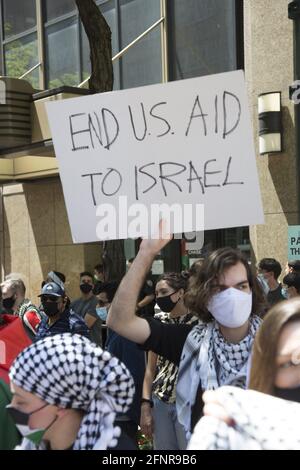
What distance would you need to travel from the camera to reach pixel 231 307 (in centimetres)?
289

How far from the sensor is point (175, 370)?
422 centimetres

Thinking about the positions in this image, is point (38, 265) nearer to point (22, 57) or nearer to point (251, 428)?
point (22, 57)

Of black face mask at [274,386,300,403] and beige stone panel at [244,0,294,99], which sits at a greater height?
beige stone panel at [244,0,294,99]

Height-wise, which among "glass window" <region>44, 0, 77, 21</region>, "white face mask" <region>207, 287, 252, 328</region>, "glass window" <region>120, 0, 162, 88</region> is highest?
"glass window" <region>44, 0, 77, 21</region>

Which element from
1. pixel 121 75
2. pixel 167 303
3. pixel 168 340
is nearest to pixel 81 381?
pixel 168 340

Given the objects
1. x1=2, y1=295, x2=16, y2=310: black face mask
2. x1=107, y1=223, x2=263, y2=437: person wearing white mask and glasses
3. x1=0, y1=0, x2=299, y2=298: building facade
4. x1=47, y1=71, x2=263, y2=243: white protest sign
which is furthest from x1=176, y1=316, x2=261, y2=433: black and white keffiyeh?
x1=0, y1=0, x2=299, y2=298: building facade

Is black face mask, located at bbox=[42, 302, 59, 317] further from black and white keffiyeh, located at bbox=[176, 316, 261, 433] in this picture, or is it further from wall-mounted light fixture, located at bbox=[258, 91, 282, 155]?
wall-mounted light fixture, located at bbox=[258, 91, 282, 155]

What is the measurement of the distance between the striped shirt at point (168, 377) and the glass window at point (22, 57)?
11.2 metres

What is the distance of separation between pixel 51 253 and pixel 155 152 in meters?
11.4

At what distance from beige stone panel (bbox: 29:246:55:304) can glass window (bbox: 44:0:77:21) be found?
15.6ft

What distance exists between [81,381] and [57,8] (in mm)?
13316

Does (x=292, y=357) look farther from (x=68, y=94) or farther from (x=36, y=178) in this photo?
(x=36, y=178)

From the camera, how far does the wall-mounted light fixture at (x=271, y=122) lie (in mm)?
8773

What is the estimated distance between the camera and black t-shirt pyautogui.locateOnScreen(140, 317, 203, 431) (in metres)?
3.00
